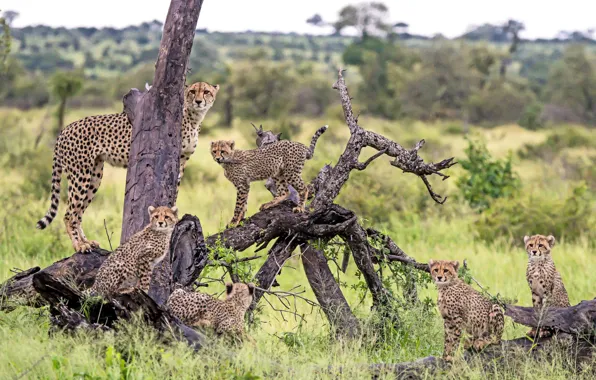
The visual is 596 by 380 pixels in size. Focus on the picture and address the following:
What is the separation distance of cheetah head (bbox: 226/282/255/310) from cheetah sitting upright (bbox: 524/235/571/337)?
71.3 inches

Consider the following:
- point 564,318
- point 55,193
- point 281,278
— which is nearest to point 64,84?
point 281,278

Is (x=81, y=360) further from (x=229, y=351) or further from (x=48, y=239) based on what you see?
(x=48, y=239)

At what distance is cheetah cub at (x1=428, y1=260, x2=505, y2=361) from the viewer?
5086 millimetres

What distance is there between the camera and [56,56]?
2260 inches

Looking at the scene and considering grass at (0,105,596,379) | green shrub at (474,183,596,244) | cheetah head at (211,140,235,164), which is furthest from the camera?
green shrub at (474,183,596,244)

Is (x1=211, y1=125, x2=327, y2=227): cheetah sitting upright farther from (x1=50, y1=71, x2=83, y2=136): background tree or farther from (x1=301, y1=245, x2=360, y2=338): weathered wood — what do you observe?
(x1=50, y1=71, x2=83, y2=136): background tree

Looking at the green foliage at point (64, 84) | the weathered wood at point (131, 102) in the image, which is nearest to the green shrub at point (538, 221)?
the weathered wood at point (131, 102)

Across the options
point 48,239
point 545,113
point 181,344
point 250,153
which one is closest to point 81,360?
point 181,344

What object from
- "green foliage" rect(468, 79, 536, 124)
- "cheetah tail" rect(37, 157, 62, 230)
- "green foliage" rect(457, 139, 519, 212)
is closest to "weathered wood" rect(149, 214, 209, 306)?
"cheetah tail" rect(37, 157, 62, 230)

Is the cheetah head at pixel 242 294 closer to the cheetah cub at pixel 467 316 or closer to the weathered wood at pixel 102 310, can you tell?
the weathered wood at pixel 102 310

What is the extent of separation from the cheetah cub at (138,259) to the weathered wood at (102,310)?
4.9 inches

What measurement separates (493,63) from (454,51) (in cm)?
268

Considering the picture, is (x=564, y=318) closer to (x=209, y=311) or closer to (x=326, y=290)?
(x=326, y=290)

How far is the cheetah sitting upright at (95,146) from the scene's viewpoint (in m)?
6.17
